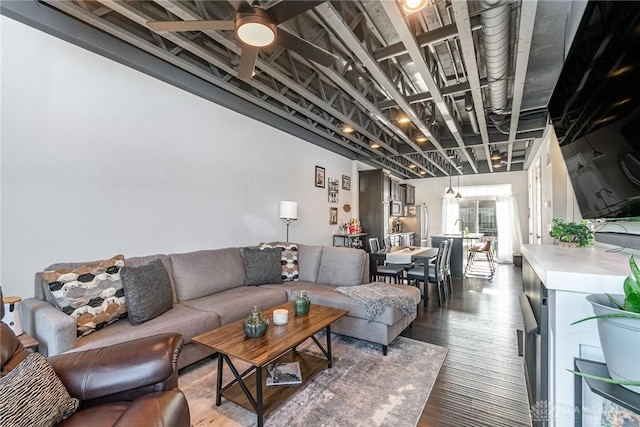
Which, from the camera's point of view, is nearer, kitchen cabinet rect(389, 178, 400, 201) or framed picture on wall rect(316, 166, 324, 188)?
framed picture on wall rect(316, 166, 324, 188)

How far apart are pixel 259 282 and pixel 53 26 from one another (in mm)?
3070

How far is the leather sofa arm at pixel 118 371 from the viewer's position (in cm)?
128

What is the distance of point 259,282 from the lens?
140 inches

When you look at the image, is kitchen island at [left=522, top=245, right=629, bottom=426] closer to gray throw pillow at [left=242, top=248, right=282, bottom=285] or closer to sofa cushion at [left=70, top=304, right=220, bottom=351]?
sofa cushion at [left=70, top=304, right=220, bottom=351]

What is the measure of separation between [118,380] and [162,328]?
91 cm

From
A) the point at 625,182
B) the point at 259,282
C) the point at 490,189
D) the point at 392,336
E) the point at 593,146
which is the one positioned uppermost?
the point at 490,189

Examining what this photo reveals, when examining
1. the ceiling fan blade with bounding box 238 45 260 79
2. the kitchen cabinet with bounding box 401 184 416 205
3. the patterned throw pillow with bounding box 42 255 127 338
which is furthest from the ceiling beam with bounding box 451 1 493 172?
the kitchen cabinet with bounding box 401 184 416 205

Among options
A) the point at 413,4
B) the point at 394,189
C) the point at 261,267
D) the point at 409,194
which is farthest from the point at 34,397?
the point at 409,194

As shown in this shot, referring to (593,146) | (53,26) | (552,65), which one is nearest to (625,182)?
(593,146)

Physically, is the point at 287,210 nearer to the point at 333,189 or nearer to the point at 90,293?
the point at 333,189

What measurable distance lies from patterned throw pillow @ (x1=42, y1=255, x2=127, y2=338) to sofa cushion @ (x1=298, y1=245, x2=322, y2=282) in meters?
2.11

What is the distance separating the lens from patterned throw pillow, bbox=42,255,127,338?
201 cm

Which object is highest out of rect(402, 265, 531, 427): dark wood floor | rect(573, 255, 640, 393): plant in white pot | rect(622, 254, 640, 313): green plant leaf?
rect(622, 254, 640, 313): green plant leaf

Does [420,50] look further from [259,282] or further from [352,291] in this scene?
[259,282]
